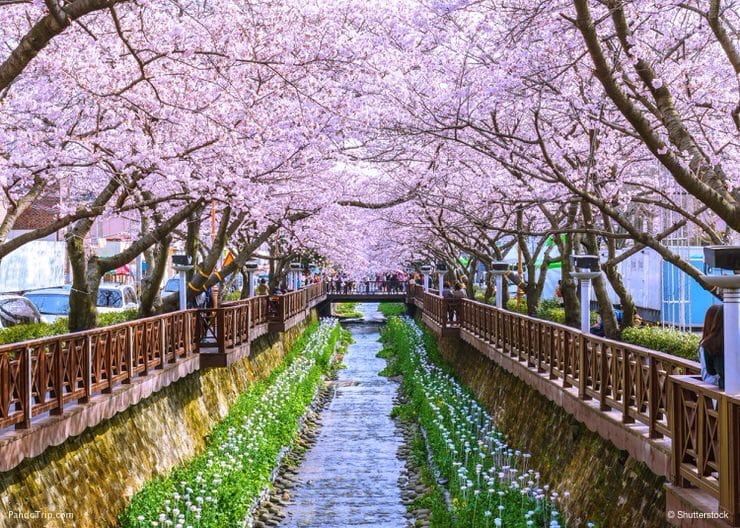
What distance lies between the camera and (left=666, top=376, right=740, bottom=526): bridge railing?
20.3 ft

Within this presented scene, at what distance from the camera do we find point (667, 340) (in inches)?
596

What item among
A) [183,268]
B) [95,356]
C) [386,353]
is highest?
[183,268]

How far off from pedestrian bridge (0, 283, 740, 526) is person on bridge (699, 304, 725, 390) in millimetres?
125

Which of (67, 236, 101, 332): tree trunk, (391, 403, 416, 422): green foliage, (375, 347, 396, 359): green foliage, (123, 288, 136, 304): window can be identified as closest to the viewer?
(67, 236, 101, 332): tree trunk

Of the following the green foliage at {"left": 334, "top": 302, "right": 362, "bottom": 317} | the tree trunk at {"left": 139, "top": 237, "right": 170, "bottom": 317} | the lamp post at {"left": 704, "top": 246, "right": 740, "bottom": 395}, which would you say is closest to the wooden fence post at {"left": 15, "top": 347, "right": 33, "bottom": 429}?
the lamp post at {"left": 704, "top": 246, "right": 740, "bottom": 395}

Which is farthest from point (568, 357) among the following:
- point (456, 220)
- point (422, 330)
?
point (422, 330)

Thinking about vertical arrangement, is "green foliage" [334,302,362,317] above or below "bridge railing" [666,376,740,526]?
below

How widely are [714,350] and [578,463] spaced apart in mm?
5234

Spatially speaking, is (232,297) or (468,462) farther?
(232,297)

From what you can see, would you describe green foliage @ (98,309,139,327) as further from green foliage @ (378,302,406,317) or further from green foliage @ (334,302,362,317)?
green foliage @ (334,302,362,317)

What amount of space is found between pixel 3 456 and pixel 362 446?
539 inches

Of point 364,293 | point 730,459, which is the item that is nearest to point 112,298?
point 730,459

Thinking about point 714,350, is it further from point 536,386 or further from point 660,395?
point 536,386

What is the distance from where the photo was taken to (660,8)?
35.5 feet
